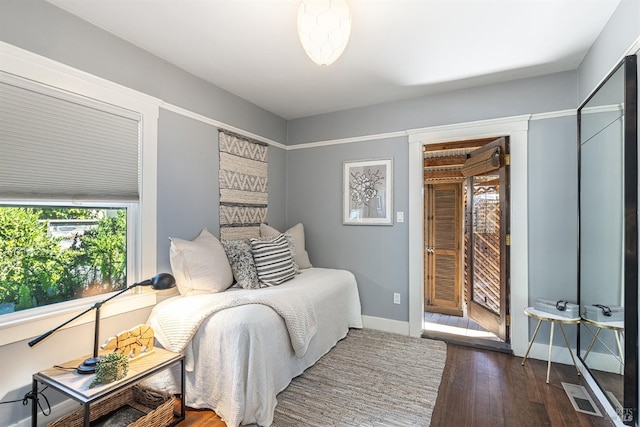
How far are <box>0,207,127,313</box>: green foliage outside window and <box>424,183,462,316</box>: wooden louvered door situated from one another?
373 cm

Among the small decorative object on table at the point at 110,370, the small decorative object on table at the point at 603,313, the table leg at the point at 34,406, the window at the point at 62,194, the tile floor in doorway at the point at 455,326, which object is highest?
the window at the point at 62,194

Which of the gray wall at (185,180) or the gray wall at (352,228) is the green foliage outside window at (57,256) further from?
the gray wall at (352,228)

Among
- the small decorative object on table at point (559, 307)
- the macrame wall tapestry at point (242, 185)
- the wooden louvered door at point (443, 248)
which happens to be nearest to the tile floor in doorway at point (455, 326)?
the wooden louvered door at point (443, 248)

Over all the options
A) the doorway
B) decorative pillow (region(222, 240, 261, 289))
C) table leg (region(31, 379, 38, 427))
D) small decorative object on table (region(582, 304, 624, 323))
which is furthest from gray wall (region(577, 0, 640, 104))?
table leg (region(31, 379, 38, 427))

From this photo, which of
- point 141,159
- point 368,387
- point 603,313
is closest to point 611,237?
point 603,313

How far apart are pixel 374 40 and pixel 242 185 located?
1.85m

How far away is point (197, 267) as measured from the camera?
240cm

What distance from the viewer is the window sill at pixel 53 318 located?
5.43 ft

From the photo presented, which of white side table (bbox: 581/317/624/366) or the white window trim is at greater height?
the white window trim

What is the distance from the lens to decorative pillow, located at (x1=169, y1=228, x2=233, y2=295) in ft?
7.78

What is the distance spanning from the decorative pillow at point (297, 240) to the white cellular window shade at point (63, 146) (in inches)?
55.8

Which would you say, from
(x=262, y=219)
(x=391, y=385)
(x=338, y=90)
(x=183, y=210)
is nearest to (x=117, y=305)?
(x=183, y=210)

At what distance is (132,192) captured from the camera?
225cm

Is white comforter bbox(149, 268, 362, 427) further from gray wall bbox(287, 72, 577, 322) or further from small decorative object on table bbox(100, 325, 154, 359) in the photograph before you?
gray wall bbox(287, 72, 577, 322)
